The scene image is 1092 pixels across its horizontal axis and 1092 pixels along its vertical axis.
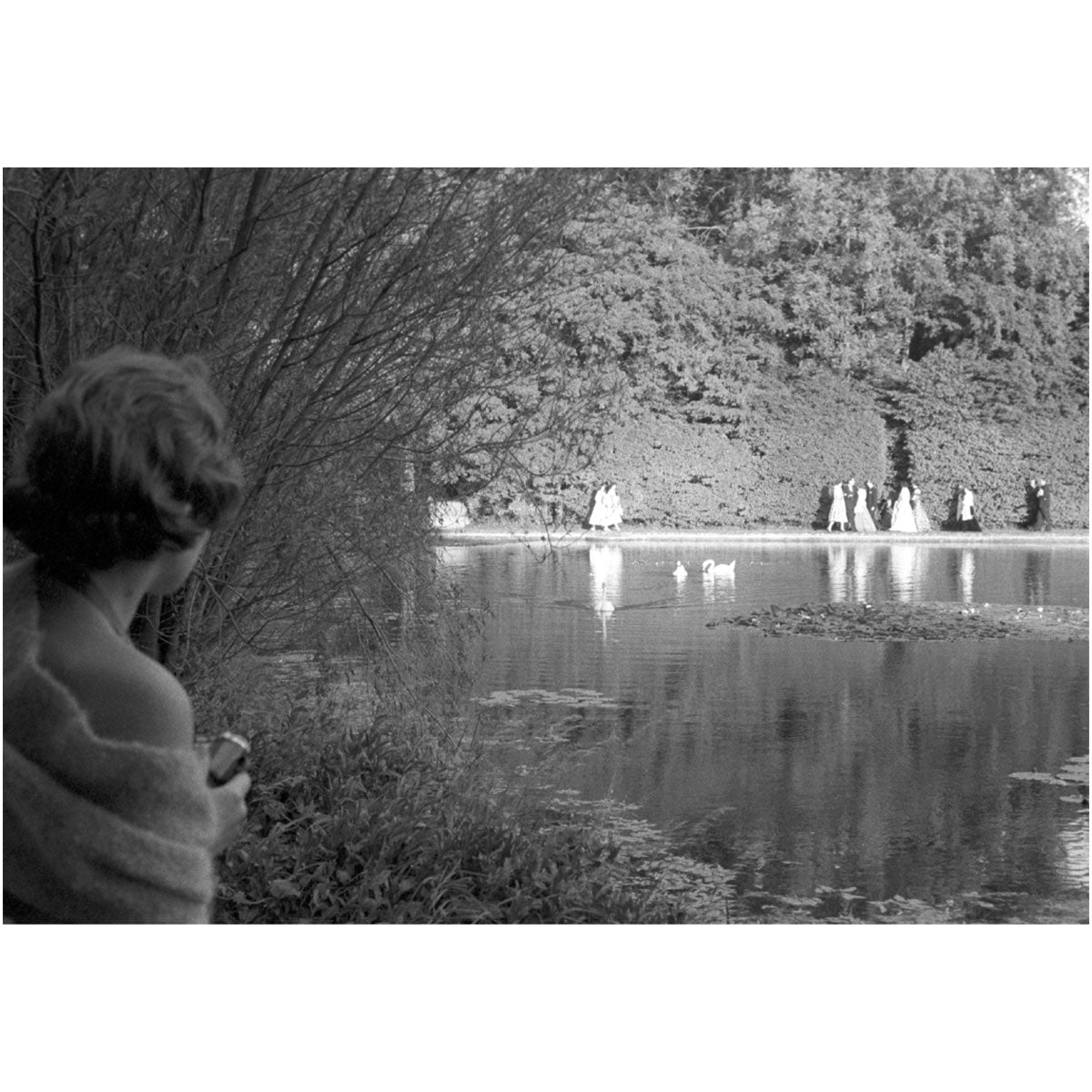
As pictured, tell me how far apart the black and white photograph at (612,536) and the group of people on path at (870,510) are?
2 centimetres

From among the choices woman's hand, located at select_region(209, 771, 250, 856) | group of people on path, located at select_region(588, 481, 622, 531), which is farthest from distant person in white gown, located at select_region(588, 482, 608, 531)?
woman's hand, located at select_region(209, 771, 250, 856)

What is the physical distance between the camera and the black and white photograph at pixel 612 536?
295 centimetres

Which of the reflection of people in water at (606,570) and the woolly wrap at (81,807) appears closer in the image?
the woolly wrap at (81,807)

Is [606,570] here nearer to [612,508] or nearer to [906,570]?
[612,508]

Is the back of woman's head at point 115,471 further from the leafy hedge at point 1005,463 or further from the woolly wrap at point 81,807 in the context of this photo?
the leafy hedge at point 1005,463

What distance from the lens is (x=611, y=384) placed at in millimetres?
4031

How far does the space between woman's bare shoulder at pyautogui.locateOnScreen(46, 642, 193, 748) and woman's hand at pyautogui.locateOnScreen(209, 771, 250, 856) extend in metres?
0.16

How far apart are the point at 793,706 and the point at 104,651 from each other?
359 centimetres

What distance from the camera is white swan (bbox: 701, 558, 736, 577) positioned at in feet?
14.6

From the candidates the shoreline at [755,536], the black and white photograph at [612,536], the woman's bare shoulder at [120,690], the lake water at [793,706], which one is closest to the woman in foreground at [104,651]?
the woman's bare shoulder at [120,690]

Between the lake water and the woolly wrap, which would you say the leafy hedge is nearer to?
the lake water

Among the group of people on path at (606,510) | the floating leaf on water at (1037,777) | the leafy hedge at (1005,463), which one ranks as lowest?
the floating leaf on water at (1037,777)

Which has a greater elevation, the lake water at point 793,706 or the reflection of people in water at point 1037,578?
the reflection of people in water at point 1037,578
